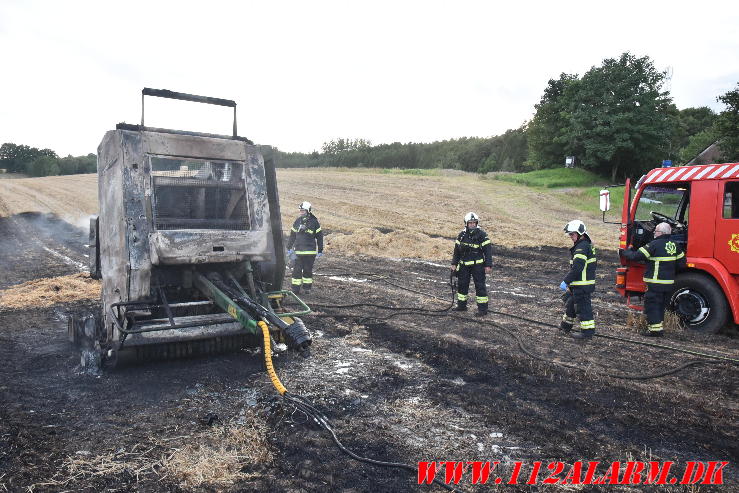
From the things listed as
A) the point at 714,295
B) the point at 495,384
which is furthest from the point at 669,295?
the point at 495,384

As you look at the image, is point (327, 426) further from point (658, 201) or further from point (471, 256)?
point (658, 201)

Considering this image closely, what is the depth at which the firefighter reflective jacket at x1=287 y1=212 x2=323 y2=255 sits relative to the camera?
391 inches

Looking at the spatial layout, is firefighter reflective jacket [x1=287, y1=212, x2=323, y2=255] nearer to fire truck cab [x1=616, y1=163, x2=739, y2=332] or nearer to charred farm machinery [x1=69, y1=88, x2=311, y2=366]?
charred farm machinery [x1=69, y1=88, x2=311, y2=366]

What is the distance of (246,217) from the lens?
6.17 meters

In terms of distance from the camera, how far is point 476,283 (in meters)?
8.43

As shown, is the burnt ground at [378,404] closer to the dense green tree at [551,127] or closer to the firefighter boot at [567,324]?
the firefighter boot at [567,324]

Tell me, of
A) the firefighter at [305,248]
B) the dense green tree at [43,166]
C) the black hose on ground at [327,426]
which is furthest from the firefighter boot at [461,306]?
the dense green tree at [43,166]

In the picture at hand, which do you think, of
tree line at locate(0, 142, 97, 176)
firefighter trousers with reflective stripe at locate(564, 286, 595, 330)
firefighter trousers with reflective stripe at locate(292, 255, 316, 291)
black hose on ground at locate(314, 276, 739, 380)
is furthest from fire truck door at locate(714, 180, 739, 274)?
tree line at locate(0, 142, 97, 176)

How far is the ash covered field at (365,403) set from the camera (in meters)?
3.69

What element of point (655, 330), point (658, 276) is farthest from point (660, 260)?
point (655, 330)

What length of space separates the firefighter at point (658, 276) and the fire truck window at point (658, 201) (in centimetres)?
112

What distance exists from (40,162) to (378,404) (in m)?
69.8

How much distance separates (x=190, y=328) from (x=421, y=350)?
275 centimetres

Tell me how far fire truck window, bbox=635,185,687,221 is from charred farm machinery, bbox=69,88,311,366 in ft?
19.3
